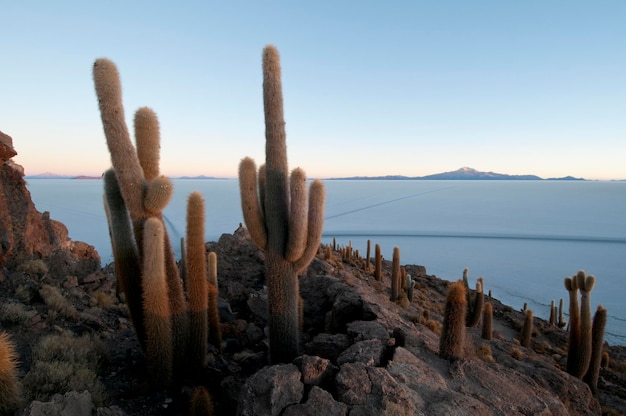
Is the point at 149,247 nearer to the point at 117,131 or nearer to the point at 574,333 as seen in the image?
the point at 117,131

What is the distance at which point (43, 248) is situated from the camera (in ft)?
31.7

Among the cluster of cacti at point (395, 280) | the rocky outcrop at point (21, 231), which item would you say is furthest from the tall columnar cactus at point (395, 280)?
the rocky outcrop at point (21, 231)

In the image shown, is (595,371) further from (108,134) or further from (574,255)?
(574,255)

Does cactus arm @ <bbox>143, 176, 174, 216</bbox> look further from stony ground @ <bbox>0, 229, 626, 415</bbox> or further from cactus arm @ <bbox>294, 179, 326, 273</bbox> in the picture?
stony ground @ <bbox>0, 229, 626, 415</bbox>

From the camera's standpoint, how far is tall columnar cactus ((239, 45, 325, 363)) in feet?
20.1

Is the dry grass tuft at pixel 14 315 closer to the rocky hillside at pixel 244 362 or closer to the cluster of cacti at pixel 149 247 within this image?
the rocky hillside at pixel 244 362

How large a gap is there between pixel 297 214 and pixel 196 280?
6.12 feet

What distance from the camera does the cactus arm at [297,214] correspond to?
5898mm

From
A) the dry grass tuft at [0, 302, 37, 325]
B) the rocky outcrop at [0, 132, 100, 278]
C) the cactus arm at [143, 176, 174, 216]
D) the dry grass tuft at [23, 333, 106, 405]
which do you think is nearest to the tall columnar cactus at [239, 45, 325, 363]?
the cactus arm at [143, 176, 174, 216]

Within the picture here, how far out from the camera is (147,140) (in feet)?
19.0

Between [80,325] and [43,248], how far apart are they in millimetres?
3917

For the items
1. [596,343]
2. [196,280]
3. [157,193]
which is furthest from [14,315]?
[596,343]

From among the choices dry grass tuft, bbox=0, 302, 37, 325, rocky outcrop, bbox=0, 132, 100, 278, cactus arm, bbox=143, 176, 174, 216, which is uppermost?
cactus arm, bbox=143, 176, 174, 216

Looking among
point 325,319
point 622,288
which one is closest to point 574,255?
point 622,288
